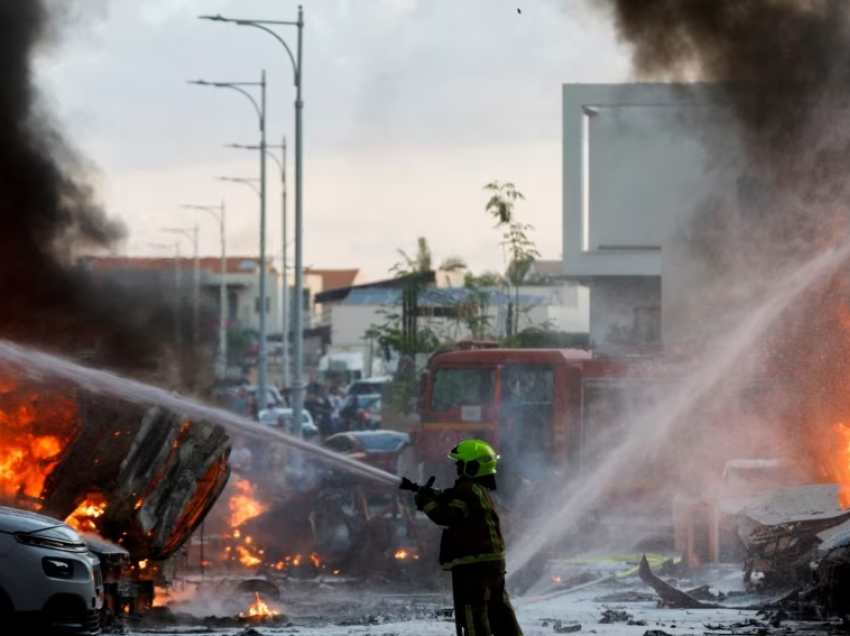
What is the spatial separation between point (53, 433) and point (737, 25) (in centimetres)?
1193

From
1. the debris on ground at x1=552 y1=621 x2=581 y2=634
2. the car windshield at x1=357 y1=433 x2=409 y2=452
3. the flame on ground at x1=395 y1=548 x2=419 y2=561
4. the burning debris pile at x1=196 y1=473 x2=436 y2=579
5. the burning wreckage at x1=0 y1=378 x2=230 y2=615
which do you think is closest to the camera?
the debris on ground at x1=552 y1=621 x2=581 y2=634

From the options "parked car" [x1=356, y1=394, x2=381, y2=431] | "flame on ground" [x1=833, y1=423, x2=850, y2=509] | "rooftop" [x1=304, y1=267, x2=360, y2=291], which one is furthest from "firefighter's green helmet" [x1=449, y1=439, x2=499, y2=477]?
"rooftop" [x1=304, y1=267, x2=360, y2=291]

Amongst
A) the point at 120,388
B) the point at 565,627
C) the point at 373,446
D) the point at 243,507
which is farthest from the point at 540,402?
the point at 565,627

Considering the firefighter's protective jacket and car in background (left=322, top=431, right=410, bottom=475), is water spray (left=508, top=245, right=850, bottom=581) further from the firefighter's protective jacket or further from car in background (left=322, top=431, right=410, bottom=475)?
the firefighter's protective jacket

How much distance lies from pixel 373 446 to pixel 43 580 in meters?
15.0

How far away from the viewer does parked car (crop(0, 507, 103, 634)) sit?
956cm

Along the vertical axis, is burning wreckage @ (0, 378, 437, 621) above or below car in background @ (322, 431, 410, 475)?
above

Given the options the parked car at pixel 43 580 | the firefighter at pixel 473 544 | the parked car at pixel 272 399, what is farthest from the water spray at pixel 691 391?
the parked car at pixel 272 399

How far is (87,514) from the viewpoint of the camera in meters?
12.2

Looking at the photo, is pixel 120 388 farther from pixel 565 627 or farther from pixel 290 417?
pixel 290 417

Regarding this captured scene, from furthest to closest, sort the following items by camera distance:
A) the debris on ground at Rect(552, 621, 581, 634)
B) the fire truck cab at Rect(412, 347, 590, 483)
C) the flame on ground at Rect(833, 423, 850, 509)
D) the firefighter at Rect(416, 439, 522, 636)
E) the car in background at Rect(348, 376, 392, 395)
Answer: the car in background at Rect(348, 376, 392, 395) < the fire truck cab at Rect(412, 347, 590, 483) < the flame on ground at Rect(833, 423, 850, 509) < the debris on ground at Rect(552, 621, 581, 634) < the firefighter at Rect(416, 439, 522, 636)

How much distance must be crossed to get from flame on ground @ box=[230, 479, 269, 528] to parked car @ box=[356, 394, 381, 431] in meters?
16.4

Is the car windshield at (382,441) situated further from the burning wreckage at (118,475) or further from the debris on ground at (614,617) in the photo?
the debris on ground at (614,617)

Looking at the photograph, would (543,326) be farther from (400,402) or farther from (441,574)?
(441,574)
